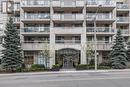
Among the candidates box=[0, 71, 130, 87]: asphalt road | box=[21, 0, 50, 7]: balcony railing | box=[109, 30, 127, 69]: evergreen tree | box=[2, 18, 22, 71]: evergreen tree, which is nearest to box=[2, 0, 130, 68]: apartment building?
box=[21, 0, 50, 7]: balcony railing

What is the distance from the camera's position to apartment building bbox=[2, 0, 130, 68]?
48781 mm

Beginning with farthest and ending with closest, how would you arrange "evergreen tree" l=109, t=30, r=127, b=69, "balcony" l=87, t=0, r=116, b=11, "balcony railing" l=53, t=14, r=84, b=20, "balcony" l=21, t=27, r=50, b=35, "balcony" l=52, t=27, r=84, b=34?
"balcony" l=87, t=0, r=116, b=11 → "balcony" l=21, t=27, r=50, b=35 → "balcony railing" l=53, t=14, r=84, b=20 → "balcony" l=52, t=27, r=84, b=34 → "evergreen tree" l=109, t=30, r=127, b=69

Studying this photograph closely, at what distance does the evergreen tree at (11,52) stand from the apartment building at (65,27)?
5944 millimetres

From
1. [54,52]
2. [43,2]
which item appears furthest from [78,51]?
[43,2]

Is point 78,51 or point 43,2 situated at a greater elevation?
point 43,2

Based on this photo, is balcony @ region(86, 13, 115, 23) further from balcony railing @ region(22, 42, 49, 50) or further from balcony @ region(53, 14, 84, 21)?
balcony railing @ region(22, 42, 49, 50)

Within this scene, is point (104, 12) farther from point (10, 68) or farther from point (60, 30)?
point (10, 68)

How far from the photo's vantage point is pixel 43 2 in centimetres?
4978

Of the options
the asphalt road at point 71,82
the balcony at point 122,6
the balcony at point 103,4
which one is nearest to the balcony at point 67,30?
the balcony at point 103,4

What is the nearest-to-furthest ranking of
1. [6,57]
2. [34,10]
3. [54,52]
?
1. [6,57]
2. [54,52]
3. [34,10]

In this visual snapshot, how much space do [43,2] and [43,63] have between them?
1186 cm

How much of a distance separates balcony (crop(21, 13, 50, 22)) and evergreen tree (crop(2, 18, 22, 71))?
21.1 feet

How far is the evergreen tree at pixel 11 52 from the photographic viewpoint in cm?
4162

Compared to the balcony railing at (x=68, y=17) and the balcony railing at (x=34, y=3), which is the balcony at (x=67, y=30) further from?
the balcony railing at (x=34, y=3)
